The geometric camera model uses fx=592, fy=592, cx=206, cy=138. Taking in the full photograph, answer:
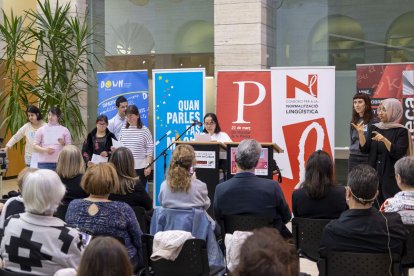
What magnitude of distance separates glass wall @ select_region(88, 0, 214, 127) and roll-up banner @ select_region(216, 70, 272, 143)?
1.42 metres

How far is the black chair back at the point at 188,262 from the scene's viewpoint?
146 inches

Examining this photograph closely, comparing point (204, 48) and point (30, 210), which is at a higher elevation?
point (204, 48)

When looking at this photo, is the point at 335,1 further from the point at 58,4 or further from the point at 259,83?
the point at 58,4

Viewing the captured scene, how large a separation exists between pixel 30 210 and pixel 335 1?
6.63m

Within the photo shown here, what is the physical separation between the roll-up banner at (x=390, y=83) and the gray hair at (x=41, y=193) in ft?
16.8

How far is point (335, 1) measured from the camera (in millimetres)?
8539

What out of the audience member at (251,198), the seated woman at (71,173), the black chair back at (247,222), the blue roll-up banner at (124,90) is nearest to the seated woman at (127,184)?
the seated woman at (71,173)

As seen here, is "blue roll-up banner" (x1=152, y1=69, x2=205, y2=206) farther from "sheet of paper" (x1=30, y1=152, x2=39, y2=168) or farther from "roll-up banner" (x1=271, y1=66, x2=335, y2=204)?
"sheet of paper" (x1=30, y1=152, x2=39, y2=168)

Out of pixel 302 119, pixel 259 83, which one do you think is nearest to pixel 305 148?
pixel 302 119

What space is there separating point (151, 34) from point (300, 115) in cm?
343

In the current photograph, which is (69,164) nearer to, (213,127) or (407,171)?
(407,171)

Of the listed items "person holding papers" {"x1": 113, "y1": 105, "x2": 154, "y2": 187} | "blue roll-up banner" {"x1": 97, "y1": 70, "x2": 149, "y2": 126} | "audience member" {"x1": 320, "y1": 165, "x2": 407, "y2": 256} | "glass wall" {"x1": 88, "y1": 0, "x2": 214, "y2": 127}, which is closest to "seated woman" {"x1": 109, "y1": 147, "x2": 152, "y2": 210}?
"audience member" {"x1": 320, "y1": 165, "x2": 407, "y2": 256}

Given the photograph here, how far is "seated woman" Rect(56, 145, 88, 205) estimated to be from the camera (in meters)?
4.75

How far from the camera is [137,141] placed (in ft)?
24.4
